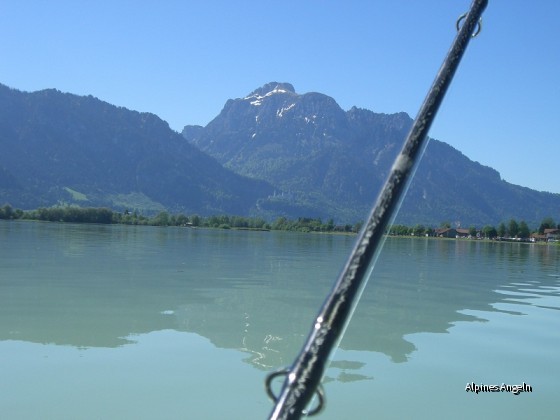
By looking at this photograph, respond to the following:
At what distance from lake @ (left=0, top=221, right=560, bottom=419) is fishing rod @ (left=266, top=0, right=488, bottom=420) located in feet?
30.3

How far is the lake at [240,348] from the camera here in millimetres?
11250

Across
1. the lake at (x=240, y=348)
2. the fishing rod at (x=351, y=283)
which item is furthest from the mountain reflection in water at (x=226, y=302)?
the fishing rod at (x=351, y=283)

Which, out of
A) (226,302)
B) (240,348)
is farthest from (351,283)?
(226,302)

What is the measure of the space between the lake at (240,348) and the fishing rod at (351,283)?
30.3ft

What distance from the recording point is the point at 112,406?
10641 millimetres

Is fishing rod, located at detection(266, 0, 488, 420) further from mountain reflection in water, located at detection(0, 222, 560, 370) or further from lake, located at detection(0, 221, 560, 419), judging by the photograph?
mountain reflection in water, located at detection(0, 222, 560, 370)

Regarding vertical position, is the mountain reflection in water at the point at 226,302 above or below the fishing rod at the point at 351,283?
below

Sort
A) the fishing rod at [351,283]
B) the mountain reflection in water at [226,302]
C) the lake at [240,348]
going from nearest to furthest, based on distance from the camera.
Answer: the fishing rod at [351,283] < the lake at [240,348] < the mountain reflection in water at [226,302]

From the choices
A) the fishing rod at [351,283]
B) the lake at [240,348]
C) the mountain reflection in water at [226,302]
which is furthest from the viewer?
the mountain reflection in water at [226,302]

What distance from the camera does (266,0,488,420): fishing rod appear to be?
1712 millimetres

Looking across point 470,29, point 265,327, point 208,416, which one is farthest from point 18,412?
point 470,29

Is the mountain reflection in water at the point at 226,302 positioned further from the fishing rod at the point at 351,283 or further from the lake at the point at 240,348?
the fishing rod at the point at 351,283

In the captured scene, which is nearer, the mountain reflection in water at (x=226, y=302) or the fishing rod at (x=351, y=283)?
the fishing rod at (x=351, y=283)

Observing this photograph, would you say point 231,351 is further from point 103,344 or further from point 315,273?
point 315,273
